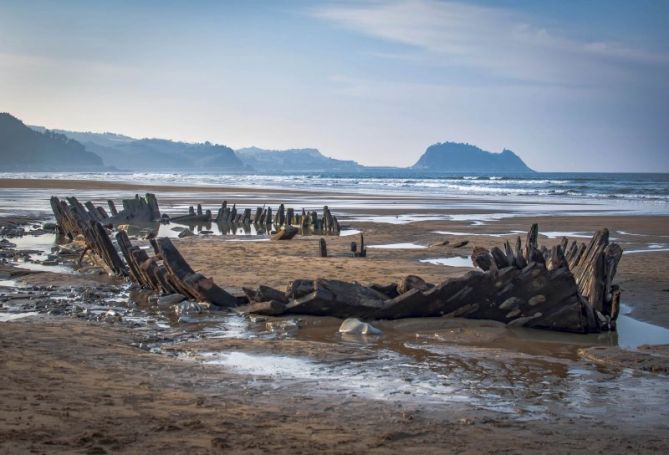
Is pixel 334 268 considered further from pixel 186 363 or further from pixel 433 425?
pixel 433 425

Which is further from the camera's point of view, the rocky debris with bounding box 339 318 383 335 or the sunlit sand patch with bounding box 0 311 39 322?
the sunlit sand patch with bounding box 0 311 39 322

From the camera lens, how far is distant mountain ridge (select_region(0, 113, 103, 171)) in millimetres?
160500

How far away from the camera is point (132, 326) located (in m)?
8.18

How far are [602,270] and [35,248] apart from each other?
43.2ft

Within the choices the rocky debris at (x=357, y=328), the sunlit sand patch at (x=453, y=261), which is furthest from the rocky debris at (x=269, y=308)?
the sunlit sand patch at (x=453, y=261)

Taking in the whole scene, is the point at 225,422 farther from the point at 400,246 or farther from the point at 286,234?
the point at 286,234

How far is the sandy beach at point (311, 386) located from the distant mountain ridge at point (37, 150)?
508ft

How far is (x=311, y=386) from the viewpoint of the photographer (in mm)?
5699

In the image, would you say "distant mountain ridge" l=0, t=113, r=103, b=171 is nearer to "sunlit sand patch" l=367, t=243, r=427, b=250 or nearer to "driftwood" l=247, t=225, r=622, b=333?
"sunlit sand patch" l=367, t=243, r=427, b=250

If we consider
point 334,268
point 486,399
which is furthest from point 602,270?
point 334,268

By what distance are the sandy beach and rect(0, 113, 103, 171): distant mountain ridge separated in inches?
6098

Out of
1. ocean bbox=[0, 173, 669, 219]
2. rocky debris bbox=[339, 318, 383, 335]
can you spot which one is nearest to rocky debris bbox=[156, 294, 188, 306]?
rocky debris bbox=[339, 318, 383, 335]

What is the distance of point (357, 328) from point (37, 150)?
591ft

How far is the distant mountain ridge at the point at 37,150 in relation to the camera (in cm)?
16050
